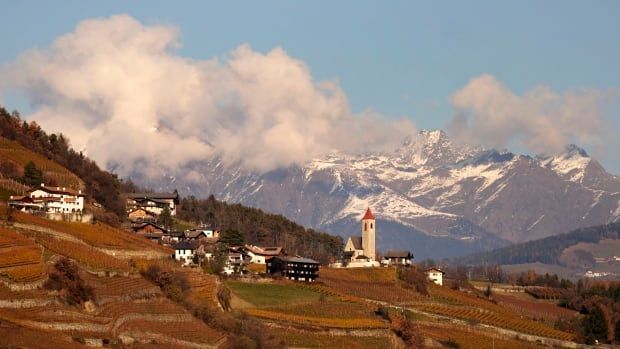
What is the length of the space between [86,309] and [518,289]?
11970 centimetres

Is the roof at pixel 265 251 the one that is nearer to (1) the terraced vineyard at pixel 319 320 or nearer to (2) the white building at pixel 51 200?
(2) the white building at pixel 51 200

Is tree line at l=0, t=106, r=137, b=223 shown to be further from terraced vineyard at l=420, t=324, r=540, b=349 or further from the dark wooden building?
terraced vineyard at l=420, t=324, r=540, b=349

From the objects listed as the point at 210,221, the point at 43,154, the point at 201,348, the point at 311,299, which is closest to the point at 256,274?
the point at 311,299

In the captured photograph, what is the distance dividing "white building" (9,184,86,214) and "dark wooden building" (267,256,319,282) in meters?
21.4

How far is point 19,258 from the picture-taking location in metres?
82.9

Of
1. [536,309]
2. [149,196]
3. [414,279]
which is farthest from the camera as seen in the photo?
[149,196]

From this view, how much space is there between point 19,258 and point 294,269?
50.6 m

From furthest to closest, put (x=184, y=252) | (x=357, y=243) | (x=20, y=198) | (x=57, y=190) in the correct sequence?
(x=357, y=243) → (x=184, y=252) → (x=57, y=190) → (x=20, y=198)

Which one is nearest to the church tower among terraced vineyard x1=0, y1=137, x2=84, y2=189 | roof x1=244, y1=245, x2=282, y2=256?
roof x1=244, y1=245, x2=282, y2=256

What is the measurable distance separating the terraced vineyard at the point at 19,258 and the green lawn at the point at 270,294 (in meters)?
27.5

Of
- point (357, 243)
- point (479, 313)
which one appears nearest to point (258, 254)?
point (479, 313)

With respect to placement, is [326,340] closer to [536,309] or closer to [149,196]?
[536,309]

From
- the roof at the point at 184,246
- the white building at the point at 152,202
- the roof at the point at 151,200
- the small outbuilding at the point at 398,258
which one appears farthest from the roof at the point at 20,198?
the small outbuilding at the point at 398,258

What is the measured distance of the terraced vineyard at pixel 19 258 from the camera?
7894 cm
